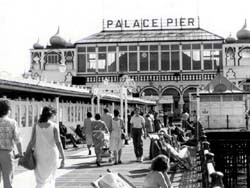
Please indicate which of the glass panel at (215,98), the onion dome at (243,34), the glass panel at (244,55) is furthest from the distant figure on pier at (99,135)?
the onion dome at (243,34)

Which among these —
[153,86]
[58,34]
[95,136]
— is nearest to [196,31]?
[153,86]

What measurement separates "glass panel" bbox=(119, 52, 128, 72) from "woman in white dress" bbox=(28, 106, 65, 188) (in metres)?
53.3

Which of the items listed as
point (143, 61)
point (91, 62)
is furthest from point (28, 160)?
point (91, 62)

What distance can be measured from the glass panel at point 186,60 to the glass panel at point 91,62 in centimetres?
1080

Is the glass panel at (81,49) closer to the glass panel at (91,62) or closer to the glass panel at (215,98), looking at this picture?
the glass panel at (91,62)

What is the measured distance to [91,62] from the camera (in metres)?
61.2

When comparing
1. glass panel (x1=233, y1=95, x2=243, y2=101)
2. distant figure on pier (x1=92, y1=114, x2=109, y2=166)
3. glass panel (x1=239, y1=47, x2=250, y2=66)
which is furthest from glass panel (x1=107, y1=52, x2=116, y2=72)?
distant figure on pier (x1=92, y1=114, x2=109, y2=166)

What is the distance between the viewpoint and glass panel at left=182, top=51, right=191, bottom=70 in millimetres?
60000

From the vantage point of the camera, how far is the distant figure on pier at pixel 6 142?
23.8 feet

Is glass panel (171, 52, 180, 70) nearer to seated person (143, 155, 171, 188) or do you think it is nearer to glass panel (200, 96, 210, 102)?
glass panel (200, 96, 210, 102)

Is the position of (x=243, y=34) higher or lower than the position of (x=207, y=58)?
higher

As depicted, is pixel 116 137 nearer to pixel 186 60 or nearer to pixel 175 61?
pixel 175 61

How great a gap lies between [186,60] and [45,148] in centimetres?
5412

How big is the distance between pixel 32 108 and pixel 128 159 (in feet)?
18.9
